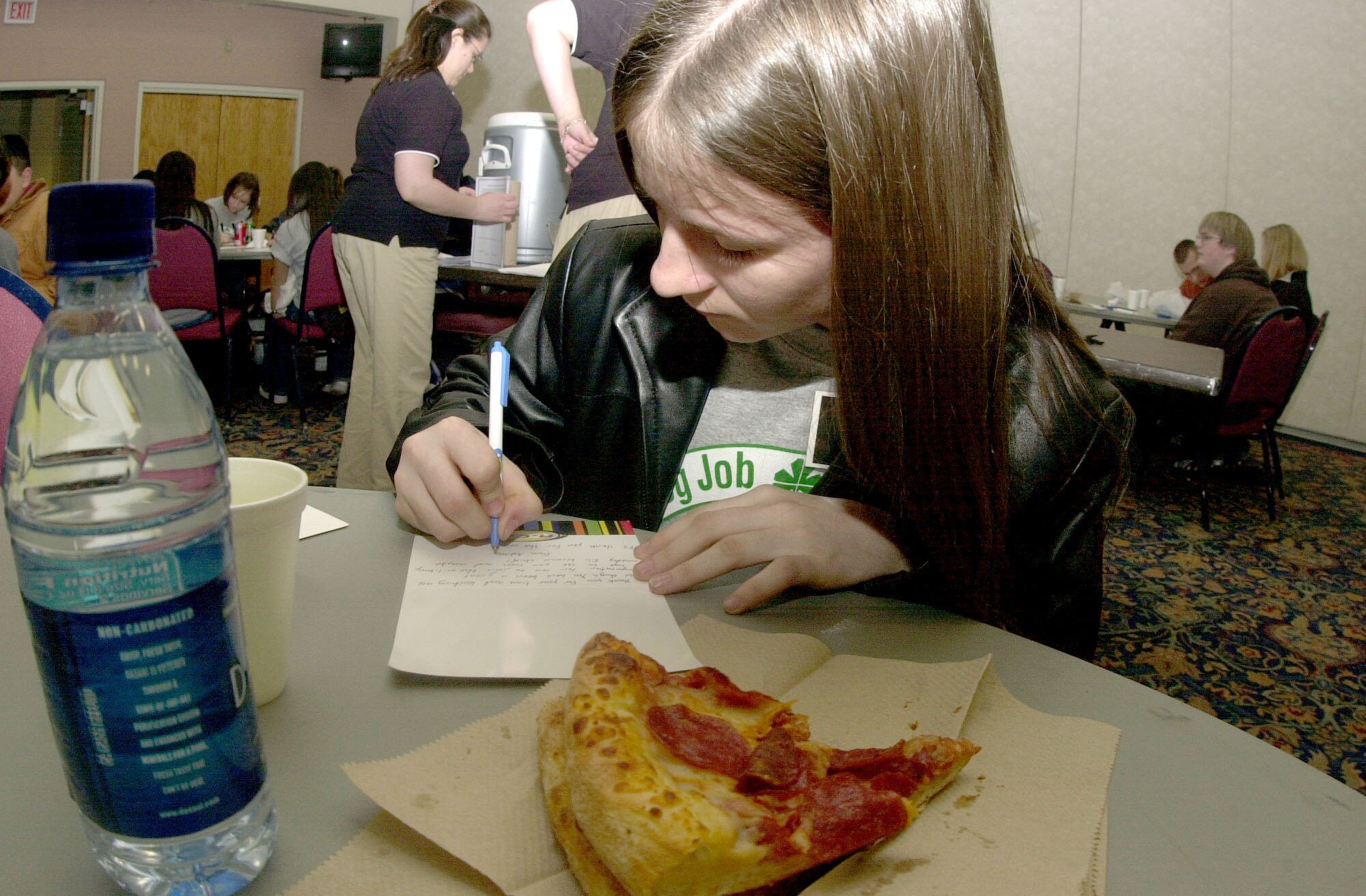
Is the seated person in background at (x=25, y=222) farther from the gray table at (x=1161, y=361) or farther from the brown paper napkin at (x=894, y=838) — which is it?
the gray table at (x=1161, y=361)

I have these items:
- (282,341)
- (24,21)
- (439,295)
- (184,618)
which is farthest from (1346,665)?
(24,21)

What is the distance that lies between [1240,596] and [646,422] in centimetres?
283

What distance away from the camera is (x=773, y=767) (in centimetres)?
45

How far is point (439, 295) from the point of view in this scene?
13.5 ft

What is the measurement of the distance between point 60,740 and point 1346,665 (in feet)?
10.6

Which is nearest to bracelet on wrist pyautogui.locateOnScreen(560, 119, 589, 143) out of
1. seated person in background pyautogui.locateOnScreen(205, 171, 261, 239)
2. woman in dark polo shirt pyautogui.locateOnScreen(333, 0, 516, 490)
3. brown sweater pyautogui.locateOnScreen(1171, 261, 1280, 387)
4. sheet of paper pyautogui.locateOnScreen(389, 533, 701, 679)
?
woman in dark polo shirt pyautogui.locateOnScreen(333, 0, 516, 490)

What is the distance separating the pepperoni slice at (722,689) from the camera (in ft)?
1.72

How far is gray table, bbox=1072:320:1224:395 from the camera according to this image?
3.00 meters

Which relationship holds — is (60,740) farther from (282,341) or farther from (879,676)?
(282,341)

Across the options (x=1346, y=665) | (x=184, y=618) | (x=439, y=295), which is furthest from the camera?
(x=439, y=295)

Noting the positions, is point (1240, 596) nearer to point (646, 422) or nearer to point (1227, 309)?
point (1227, 309)

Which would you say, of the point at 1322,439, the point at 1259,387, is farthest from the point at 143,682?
the point at 1322,439

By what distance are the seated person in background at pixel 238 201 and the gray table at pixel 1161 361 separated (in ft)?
17.0

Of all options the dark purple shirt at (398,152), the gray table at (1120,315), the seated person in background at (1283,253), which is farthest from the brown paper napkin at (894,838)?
the seated person in background at (1283,253)
